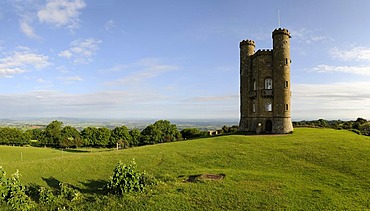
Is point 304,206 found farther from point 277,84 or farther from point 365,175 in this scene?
point 277,84

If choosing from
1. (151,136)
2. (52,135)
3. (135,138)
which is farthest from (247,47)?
(52,135)

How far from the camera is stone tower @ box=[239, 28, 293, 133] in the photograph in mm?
39156

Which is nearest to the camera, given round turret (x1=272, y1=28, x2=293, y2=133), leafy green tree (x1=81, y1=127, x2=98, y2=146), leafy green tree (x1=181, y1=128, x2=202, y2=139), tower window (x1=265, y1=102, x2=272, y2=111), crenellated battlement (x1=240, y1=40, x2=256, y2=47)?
round turret (x1=272, y1=28, x2=293, y2=133)

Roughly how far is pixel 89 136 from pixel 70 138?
16.8 ft

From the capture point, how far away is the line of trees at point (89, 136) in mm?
69256

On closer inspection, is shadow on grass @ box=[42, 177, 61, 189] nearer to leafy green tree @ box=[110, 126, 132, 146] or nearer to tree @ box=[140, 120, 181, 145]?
leafy green tree @ box=[110, 126, 132, 146]

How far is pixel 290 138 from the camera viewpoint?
32.6 m

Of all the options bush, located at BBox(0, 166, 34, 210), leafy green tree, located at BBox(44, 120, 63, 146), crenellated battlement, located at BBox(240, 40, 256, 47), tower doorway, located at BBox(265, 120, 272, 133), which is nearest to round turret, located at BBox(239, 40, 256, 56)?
crenellated battlement, located at BBox(240, 40, 256, 47)

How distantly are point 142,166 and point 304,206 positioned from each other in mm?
14401

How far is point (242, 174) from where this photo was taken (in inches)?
759

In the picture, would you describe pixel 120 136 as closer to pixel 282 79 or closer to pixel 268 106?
pixel 268 106

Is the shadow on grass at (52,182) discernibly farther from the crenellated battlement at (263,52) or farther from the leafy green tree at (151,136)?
the leafy green tree at (151,136)

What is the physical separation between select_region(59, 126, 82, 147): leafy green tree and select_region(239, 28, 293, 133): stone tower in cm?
4781

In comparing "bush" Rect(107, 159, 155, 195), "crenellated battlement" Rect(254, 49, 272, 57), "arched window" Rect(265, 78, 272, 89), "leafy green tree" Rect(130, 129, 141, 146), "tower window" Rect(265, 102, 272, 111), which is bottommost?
"leafy green tree" Rect(130, 129, 141, 146)
